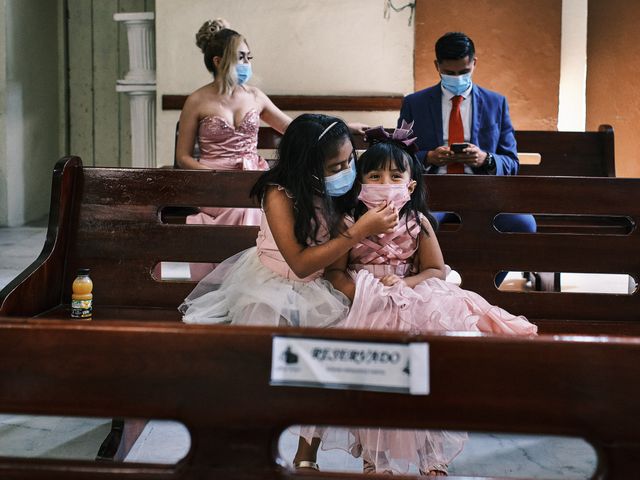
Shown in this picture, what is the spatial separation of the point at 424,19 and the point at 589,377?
20.4ft

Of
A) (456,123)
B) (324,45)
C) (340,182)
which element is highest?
(324,45)

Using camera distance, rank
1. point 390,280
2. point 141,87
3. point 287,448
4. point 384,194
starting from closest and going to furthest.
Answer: point 390,280, point 384,194, point 287,448, point 141,87

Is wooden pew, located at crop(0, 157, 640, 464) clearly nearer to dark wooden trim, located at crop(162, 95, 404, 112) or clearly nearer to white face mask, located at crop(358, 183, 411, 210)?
white face mask, located at crop(358, 183, 411, 210)

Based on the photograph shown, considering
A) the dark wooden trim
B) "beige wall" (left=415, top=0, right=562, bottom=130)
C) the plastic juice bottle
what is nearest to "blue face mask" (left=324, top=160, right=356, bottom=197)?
the plastic juice bottle

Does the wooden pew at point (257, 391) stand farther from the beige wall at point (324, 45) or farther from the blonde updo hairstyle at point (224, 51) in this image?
the beige wall at point (324, 45)

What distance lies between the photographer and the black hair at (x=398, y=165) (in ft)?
8.93

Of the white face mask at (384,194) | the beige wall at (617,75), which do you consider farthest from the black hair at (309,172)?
the beige wall at (617,75)

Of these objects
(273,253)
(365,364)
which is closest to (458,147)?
(273,253)

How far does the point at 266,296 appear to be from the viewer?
2.60 meters

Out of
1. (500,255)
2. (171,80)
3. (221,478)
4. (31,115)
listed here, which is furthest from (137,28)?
(221,478)

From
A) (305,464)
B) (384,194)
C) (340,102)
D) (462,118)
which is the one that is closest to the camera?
(305,464)

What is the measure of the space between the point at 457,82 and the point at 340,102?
2594mm

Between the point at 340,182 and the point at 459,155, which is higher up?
the point at 459,155

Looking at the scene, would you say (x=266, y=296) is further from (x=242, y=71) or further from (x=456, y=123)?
(x=242, y=71)
